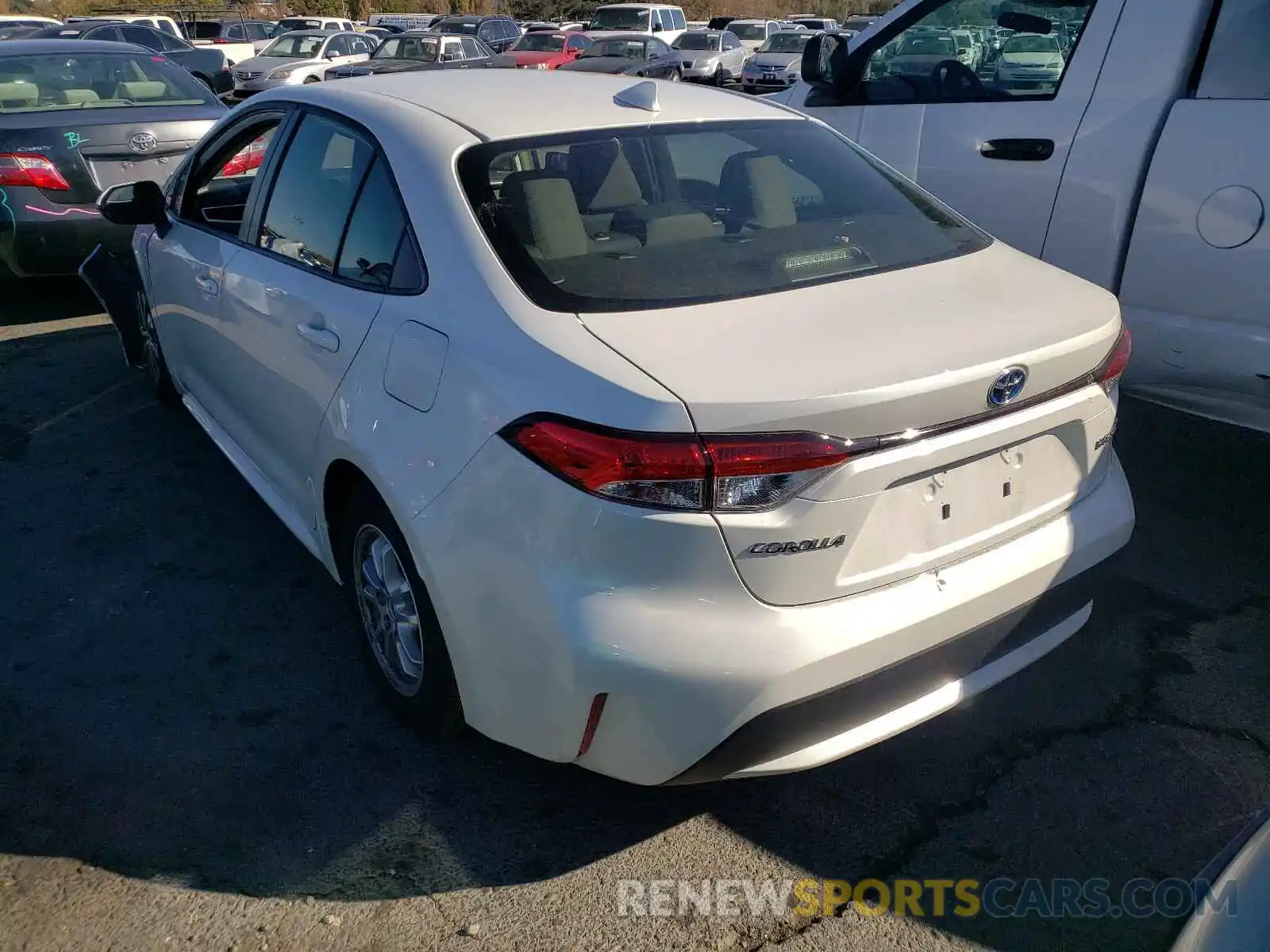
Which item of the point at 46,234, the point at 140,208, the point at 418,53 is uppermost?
the point at 140,208

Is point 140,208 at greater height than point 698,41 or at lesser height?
greater

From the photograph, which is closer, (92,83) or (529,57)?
(92,83)

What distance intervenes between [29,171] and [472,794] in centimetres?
535

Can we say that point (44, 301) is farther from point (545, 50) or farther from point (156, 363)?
point (545, 50)

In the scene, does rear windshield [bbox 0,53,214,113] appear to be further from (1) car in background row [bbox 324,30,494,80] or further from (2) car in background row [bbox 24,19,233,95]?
(1) car in background row [bbox 324,30,494,80]

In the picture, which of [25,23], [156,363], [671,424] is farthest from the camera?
[25,23]

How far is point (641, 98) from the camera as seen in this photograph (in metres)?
3.08

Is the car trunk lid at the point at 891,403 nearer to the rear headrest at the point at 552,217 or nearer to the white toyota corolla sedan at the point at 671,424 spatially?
the white toyota corolla sedan at the point at 671,424

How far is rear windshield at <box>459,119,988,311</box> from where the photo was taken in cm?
245

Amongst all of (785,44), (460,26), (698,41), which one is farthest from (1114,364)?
(460,26)

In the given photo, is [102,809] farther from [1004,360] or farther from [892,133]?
[892,133]

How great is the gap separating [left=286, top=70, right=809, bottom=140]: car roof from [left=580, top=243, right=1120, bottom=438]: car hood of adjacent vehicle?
2.71 ft

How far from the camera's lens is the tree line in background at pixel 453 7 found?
44281 millimetres

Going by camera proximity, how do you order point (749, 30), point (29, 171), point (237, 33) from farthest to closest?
point (749, 30), point (237, 33), point (29, 171)
